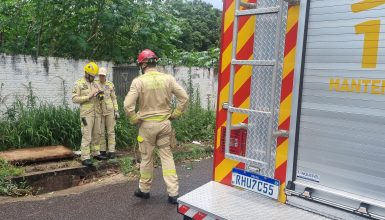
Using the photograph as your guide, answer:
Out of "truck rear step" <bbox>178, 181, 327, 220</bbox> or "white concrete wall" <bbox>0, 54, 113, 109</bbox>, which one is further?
"white concrete wall" <bbox>0, 54, 113, 109</bbox>

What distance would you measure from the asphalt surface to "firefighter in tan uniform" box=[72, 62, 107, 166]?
111 centimetres

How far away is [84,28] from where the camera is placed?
10.3m

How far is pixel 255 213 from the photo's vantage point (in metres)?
2.95

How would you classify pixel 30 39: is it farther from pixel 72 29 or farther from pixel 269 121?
pixel 269 121

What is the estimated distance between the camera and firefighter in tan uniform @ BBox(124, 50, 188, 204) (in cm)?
534

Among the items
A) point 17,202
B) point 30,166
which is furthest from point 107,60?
point 17,202

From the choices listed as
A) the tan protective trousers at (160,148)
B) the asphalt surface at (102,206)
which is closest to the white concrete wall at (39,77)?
the asphalt surface at (102,206)

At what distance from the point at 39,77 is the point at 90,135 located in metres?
2.06

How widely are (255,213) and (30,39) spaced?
8.39 metres

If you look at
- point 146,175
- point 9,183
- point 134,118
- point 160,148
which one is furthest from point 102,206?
point 9,183

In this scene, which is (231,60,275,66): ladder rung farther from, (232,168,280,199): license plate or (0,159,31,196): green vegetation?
(0,159,31,196): green vegetation

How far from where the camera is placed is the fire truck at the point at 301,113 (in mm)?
2520

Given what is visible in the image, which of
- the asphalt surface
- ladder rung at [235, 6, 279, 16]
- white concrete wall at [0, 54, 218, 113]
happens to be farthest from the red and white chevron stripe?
white concrete wall at [0, 54, 218, 113]

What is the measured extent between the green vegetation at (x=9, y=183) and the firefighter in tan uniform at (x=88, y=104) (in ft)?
3.85
